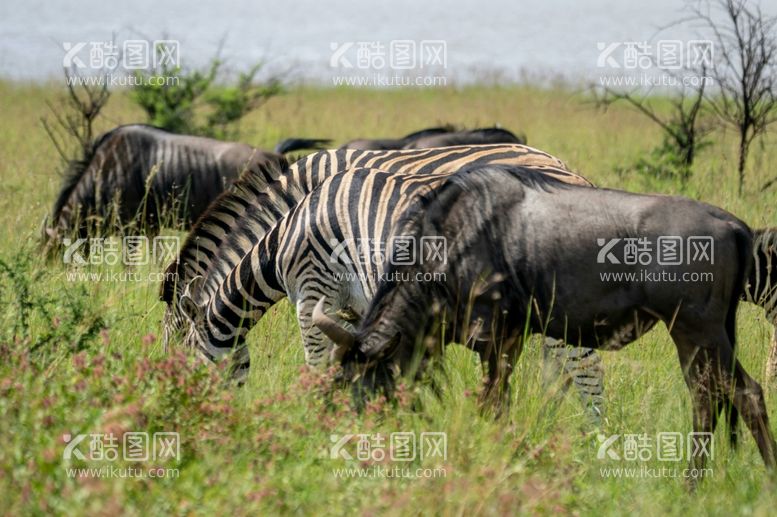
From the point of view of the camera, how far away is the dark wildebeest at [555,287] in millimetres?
5215

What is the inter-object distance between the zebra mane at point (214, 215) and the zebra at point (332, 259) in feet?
1.56

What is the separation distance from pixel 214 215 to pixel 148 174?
379 centimetres

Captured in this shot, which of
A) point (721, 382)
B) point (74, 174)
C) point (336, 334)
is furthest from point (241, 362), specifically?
point (74, 174)

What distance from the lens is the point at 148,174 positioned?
10734 millimetres

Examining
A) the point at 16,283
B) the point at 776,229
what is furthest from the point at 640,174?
the point at 16,283

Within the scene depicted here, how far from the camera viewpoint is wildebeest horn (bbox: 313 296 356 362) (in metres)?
5.25

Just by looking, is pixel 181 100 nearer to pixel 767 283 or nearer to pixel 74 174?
pixel 74 174

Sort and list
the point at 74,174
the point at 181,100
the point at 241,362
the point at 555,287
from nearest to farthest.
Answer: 1. the point at 555,287
2. the point at 241,362
3. the point at 74,174
4. the point at 181,100

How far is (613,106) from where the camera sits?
68.8 ft

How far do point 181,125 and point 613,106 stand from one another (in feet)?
31.2

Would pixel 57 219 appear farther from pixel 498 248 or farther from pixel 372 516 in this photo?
pixel 372 516

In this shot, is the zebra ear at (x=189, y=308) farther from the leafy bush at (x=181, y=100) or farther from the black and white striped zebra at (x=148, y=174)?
the leafy bush at (x=181, y=100)

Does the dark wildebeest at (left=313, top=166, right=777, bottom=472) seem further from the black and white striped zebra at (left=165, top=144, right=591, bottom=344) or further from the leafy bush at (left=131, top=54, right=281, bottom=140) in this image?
the leafy bush at (left=131, top=54, right=281, bottom=140)

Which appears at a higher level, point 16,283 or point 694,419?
point 16,283
